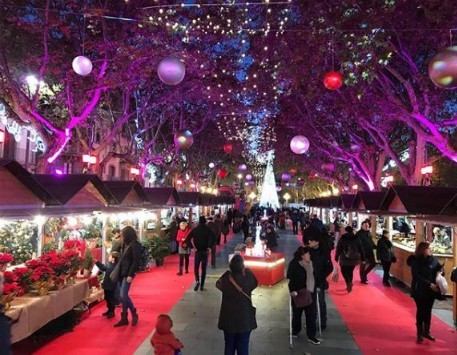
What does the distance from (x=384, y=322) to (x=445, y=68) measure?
515 cm

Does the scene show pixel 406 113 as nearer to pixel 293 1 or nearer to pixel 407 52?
pixel 407 52

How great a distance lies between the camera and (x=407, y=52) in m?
13.1

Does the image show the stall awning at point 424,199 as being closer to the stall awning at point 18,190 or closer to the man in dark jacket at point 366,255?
the man in dark jacket at point 366,255

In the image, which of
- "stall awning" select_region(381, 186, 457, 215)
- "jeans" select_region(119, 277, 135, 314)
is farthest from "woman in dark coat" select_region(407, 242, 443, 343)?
"jeans" select_region(119, 277, 135, 314)

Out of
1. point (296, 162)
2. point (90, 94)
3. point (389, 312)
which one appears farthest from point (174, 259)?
point (296, 162)

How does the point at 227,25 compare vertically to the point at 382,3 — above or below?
above

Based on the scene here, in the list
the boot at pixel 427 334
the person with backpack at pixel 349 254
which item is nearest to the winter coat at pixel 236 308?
the boot at pixel 427 334

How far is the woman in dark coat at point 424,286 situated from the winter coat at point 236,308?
3.50m

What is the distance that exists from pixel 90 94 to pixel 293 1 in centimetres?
720

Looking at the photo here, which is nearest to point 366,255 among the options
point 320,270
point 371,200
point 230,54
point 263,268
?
point 263,268

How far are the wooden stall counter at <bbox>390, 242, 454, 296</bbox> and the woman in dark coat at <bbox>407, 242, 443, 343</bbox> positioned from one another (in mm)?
4382

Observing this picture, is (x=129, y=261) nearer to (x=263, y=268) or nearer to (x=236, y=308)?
(x=236, y=308)

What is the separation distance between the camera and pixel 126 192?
15.1 meters

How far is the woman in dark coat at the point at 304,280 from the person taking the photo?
768 cm
